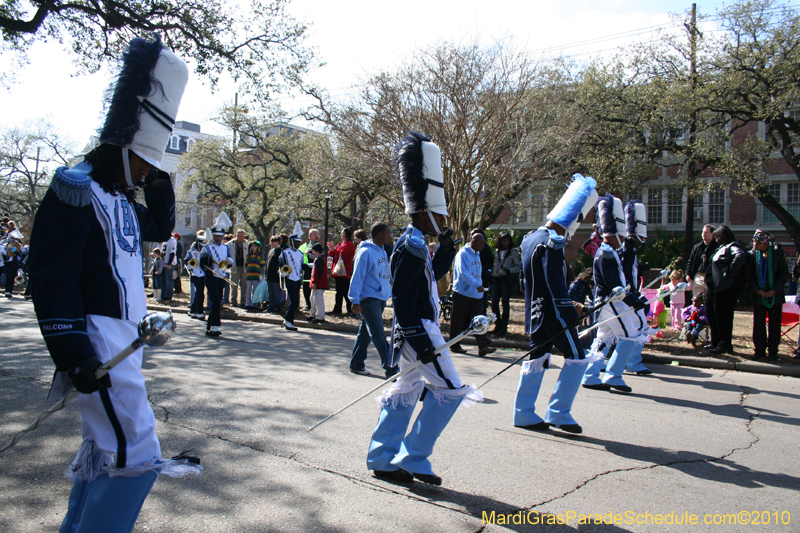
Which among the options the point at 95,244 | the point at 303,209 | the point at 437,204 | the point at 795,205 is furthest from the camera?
the point at 303,209

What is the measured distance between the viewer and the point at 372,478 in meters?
3.79

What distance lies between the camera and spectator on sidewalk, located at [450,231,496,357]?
898 centimetres

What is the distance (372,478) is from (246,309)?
11.7 meters

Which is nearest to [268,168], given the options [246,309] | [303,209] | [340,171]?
[303,209]

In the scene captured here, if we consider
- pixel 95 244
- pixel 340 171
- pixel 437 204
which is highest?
pixel 340 171

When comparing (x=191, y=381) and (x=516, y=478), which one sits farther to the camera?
(x=191, y=381)

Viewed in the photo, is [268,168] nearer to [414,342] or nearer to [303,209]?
[303,209]

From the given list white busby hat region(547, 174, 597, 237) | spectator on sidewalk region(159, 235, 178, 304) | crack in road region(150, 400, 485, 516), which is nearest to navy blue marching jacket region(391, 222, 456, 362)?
crack in road region(150, 400, 485, 516)

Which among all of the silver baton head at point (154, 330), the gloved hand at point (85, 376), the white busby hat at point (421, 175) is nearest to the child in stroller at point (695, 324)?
the white busby hat at point (421, 175)

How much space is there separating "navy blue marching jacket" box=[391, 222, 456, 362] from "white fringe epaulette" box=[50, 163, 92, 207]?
1.91 m

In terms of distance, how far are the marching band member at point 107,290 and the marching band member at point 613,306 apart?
548 centimetres

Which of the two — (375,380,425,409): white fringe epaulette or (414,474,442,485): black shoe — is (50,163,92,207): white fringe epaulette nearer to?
(375,380,425,409): white fringe epaulette

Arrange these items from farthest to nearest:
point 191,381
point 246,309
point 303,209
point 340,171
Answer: point 303,209
point 340,171
point 246,309
point 191,381

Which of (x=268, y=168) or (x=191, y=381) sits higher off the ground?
(x=268, y=168)
